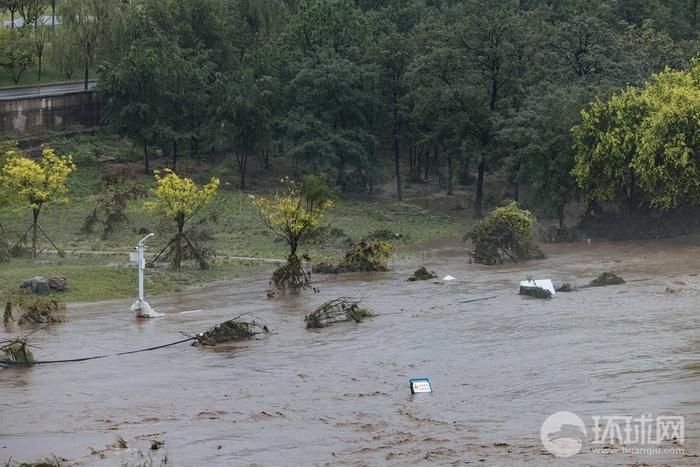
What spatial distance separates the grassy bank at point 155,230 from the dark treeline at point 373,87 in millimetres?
1903

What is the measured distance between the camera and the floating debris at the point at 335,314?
35688mm

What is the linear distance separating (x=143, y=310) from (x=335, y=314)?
223 inches

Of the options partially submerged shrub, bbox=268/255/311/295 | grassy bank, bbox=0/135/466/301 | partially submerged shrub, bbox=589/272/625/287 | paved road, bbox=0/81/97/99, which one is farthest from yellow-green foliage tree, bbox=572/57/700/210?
paved road, bbox=0/81/97/99

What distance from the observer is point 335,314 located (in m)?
36.7

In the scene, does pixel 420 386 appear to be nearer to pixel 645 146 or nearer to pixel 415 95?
pixel 645 146

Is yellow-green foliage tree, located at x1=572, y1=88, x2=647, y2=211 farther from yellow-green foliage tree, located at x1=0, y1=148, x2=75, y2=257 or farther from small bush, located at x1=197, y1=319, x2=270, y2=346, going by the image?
small bush, located at x1=197, y1=319, x2=270, y2=346

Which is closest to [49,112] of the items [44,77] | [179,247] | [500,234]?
[44,77]

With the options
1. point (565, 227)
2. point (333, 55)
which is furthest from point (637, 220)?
point (333, 55)

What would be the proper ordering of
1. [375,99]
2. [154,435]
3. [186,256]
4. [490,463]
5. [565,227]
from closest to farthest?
[490,463] → [154,435] → [186,256] → [565,227] → [375,99]

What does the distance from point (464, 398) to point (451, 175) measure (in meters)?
39.9

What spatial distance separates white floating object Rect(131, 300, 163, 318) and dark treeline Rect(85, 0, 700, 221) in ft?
81.2

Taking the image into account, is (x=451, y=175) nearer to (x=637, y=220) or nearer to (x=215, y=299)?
(x=637, y=220)

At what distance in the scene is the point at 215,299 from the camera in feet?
133

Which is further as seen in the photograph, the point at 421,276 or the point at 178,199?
the point at 178,199
